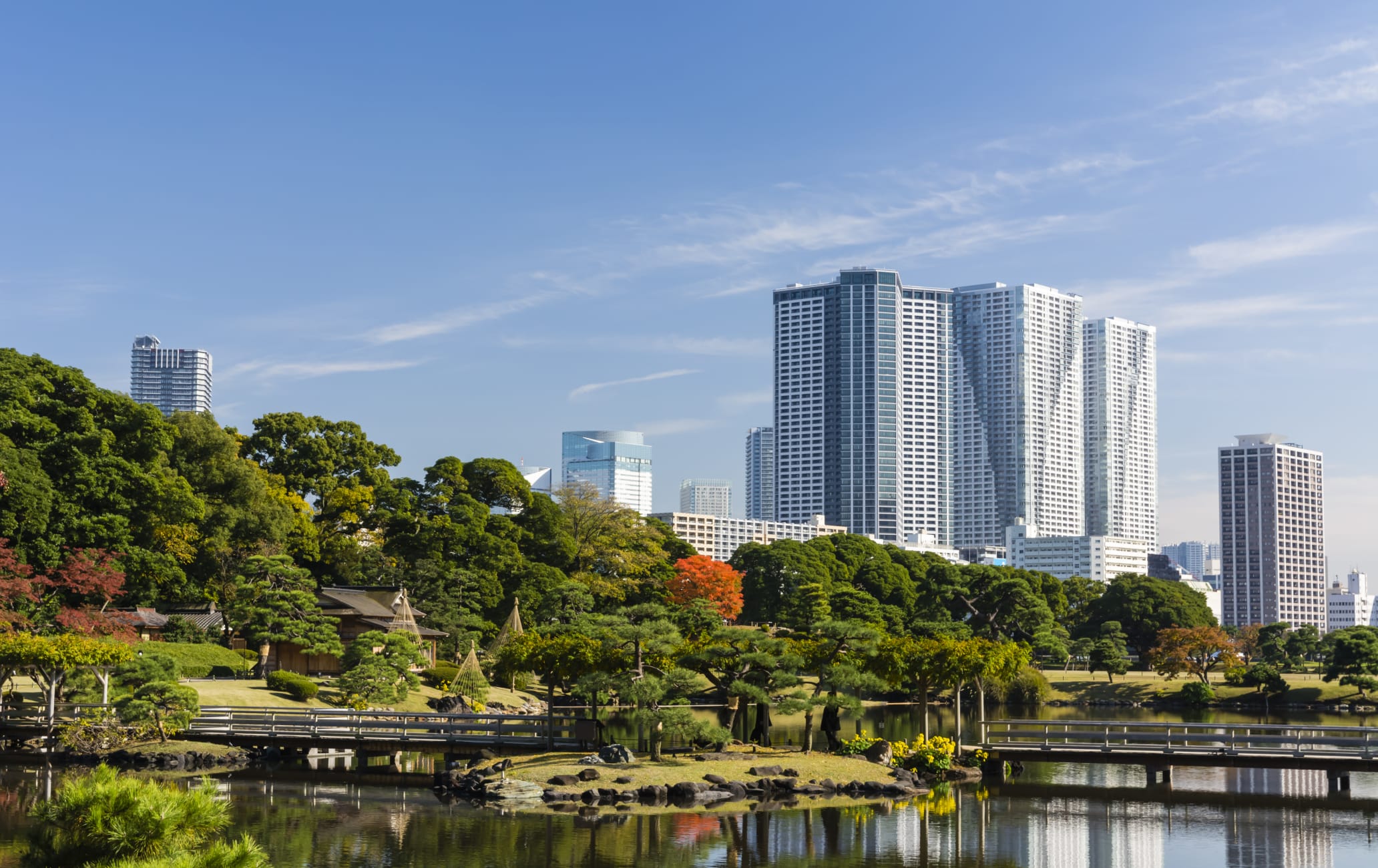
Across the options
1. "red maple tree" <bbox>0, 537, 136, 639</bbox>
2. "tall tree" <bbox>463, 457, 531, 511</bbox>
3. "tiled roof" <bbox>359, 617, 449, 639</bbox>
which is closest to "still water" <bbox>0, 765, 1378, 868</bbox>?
"red maple tree" <bbox>0, 537, 136, 639</bbox>

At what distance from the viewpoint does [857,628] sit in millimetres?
33125

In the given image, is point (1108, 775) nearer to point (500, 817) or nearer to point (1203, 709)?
point (500, 817)

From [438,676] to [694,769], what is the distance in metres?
24.1

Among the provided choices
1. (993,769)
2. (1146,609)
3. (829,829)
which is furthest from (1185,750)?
(1146,609)

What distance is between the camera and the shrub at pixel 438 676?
166 feet

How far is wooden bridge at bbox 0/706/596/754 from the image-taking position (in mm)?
32812

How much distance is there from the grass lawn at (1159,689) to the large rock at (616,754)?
152 ft

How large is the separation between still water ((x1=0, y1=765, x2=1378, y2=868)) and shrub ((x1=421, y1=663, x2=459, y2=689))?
1879 cm

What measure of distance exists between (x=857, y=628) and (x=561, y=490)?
41953mm

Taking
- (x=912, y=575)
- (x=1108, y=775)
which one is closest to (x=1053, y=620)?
(x=912, y=575)

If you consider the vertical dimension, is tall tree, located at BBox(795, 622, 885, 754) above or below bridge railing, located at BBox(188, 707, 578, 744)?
above

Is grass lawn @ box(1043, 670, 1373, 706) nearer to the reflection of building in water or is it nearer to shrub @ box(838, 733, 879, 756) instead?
the reflection of building in water

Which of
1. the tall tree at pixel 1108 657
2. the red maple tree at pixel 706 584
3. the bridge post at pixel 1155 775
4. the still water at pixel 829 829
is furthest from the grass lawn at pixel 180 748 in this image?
the tall tree at pixel 1108 657

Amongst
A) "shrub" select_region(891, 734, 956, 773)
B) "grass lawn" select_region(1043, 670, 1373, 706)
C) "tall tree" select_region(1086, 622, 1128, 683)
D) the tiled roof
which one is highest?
the tiled roof
